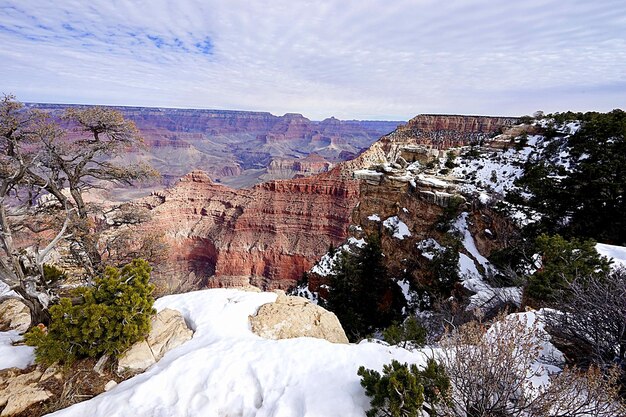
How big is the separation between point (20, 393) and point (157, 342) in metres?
2.13

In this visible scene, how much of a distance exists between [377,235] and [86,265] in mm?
17867

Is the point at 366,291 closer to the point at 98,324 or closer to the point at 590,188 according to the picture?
the point at 590,188

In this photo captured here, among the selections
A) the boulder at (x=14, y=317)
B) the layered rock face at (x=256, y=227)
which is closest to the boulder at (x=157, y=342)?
the boulder at (x=14, y=317)

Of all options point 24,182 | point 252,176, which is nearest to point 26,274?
point 24,182

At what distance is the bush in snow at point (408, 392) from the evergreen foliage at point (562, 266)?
5664 millimetres

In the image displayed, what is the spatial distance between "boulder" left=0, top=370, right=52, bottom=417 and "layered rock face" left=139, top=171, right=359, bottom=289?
4214 centimetres

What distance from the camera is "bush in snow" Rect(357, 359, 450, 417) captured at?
372 centimetres

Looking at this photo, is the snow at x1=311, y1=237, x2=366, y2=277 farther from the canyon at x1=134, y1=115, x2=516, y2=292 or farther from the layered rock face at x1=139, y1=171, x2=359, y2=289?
the layered rock face at x1=139, y1=171, x2=359, y2=289

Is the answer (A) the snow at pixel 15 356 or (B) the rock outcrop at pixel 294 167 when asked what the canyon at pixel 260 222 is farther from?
(B) the rock outcrop at pixel 294 167

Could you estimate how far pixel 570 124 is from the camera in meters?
20.9

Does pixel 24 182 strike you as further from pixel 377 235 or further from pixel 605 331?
pixel 377 235

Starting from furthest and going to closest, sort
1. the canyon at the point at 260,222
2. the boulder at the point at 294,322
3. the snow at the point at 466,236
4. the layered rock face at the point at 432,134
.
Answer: the layered rock face at the point at 432,134 → the canyon at the point at 260,222 → the snow at the point at 466,236 → the boulder at the point at 294,322

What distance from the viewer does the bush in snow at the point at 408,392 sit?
3.72 meters

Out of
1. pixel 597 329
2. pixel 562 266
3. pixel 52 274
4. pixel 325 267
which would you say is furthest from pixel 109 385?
pixel 325 267
